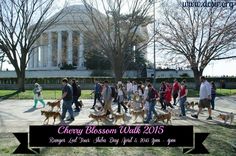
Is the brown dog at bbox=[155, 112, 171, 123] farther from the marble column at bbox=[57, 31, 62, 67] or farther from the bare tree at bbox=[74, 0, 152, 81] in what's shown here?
the marble column at bbox=[57, 31, 62, 67]

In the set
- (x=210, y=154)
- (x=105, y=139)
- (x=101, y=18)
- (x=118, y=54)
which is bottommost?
(x=210, y=154)

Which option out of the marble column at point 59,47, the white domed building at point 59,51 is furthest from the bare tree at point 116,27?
the marble column at point 59,47

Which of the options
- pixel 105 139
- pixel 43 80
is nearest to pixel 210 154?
pixel 105 139

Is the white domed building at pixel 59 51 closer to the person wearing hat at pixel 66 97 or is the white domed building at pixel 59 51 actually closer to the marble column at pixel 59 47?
the marble column at pixel 59 47

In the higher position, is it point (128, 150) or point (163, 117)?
point (163, 117)

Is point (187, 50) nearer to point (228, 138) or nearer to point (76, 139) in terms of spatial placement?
point (228, 138)

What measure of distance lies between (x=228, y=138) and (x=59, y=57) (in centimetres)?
6209

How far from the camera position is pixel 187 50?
42.4 meters

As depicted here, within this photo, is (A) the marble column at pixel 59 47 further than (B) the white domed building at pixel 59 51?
Yes

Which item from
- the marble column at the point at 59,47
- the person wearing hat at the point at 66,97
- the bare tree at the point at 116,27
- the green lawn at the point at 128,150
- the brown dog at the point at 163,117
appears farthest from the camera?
the marble column at the point at 59,47

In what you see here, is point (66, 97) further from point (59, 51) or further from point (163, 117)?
point (59, 51)

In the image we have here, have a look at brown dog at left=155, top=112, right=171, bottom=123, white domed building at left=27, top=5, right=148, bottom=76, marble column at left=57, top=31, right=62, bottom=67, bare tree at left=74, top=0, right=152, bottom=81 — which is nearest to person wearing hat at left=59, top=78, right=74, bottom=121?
brown dog at left=155, top=112, right=171, bottom=123

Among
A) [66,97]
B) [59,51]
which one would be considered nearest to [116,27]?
A: [66,97]

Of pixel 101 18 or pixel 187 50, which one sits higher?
pixel 101 18
